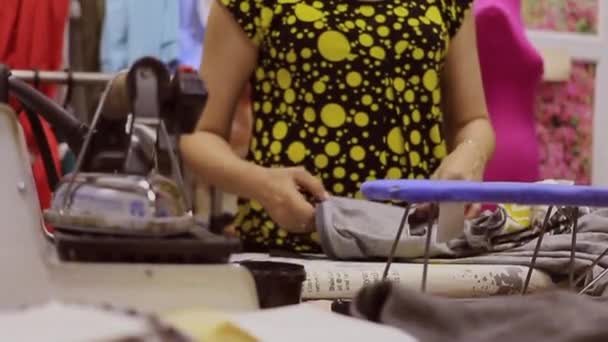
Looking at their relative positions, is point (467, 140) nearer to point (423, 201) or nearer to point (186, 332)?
point (423, 201)

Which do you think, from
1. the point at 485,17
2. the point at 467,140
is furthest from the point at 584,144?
the point at 467,140

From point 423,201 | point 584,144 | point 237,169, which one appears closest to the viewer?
point 423,201

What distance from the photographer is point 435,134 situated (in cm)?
103

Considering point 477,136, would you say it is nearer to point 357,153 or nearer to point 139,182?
point 357,153

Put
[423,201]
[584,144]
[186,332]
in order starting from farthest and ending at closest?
[584,144] < [423,201] < [186,332]

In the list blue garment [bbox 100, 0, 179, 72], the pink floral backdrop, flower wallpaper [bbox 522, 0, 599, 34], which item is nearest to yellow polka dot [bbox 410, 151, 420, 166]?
blue garment [bbox 100, 0, 179, 72]

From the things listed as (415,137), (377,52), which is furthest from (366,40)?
(415,137)

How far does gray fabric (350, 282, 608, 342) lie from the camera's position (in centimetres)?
40

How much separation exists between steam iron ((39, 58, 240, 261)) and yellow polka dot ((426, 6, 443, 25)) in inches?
23.8

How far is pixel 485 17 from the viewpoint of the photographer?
4.50ft

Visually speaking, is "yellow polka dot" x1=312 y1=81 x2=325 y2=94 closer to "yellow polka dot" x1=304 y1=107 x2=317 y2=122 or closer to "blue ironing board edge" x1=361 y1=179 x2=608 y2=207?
"yellow polka dot" x1=304 y1=107 x2=317 y2=122

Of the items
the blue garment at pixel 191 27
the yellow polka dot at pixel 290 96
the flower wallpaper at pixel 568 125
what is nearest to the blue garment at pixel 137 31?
the blue garment at pixel 191 27

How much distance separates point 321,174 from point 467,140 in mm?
162

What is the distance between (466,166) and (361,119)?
0.13 m
